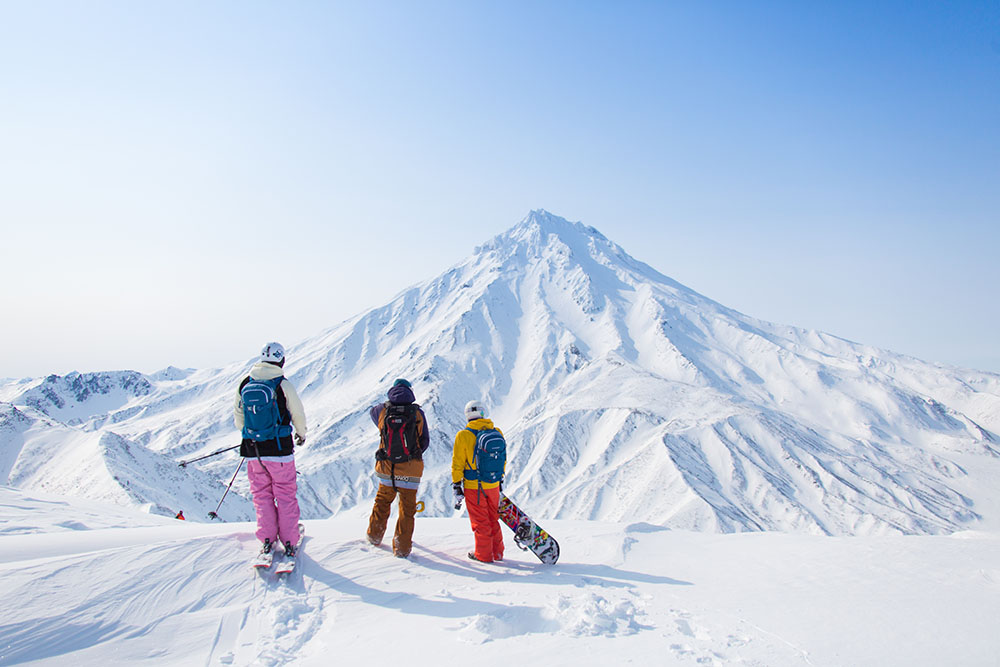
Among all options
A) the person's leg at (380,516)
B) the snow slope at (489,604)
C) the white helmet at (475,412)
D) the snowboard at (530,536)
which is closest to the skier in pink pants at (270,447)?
the snow slope at (489,604)

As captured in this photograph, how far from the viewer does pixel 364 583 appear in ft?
22.8

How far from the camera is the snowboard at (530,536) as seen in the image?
8.19 m

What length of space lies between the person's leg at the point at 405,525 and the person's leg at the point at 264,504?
1694mm

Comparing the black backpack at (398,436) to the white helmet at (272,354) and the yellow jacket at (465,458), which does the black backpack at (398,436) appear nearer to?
the yellow jacket at (465,458)

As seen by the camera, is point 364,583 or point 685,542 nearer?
point 364,583

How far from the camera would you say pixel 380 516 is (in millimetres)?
8422

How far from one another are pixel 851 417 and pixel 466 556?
188 metres

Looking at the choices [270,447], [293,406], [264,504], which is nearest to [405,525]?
[264,504]

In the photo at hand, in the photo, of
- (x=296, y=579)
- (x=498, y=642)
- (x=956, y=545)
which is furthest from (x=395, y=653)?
(x=956, y=545)

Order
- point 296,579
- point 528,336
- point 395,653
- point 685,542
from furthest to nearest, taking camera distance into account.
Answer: point 528,336
point 685,542
point 296,579
point 395,653

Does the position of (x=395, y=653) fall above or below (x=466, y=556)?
above

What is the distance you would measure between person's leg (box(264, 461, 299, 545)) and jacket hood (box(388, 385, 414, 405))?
1.72 m

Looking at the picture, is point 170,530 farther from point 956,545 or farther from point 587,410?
point 587,410

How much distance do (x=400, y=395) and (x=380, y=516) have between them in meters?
1.91
